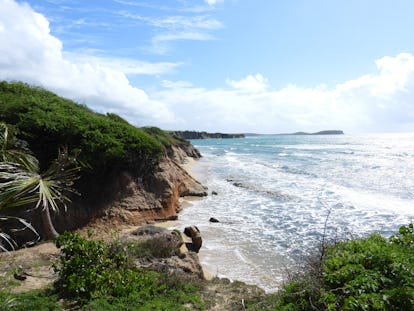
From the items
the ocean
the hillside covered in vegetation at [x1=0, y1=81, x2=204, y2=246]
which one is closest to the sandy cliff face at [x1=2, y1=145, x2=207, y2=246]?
the hillside covered in vegetation at [x1=0, y1=81, x2=204, y2=246]

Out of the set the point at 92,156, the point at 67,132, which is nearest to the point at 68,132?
the point at 67,132

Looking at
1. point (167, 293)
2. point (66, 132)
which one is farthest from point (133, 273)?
point (66, 132)

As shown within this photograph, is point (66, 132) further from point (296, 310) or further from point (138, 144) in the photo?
point (296, 310)

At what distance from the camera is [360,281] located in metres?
5.11

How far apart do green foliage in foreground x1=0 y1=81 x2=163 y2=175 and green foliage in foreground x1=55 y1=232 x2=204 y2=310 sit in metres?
6.71

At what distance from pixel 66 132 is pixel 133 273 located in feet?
27.5

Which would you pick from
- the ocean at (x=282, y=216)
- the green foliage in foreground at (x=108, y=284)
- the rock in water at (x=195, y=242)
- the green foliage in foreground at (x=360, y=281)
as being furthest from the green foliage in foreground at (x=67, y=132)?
the green foliage in foreground at (x=360, y=281)

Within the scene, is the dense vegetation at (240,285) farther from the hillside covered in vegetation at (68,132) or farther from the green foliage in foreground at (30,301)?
the hillside covered in vegetation at (68,132)

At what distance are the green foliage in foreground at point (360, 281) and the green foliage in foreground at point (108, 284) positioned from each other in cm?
208

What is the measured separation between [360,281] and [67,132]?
12.6m

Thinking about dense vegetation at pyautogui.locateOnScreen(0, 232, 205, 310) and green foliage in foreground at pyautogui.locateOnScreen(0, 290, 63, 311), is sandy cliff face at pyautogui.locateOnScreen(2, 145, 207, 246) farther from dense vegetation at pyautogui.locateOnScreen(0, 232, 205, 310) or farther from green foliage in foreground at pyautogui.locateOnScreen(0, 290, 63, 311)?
dense vegetation at pyautogui.locateOnScreen(0, 232, 205, 310)

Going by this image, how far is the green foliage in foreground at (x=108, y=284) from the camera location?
714 centimetres

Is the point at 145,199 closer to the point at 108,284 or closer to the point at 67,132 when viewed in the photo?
the point at 67,132

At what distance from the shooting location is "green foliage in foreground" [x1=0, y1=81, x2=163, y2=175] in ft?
45.2
